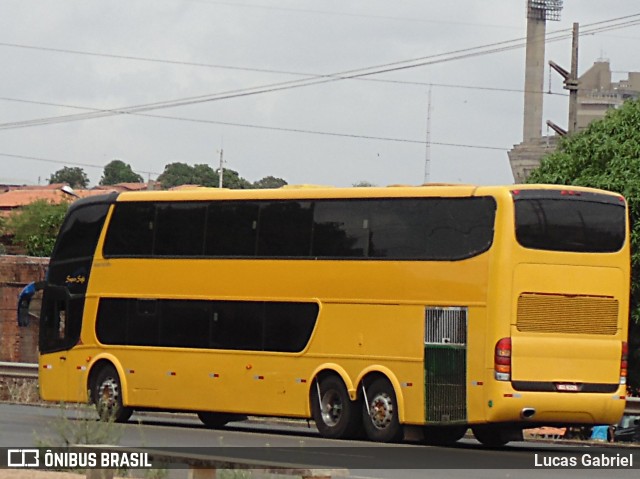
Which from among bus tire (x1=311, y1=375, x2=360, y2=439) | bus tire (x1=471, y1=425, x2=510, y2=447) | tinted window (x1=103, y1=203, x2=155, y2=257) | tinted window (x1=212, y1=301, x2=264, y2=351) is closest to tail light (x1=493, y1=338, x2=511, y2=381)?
bus tire (x1=471, y1=425, x2=510, y2=447)

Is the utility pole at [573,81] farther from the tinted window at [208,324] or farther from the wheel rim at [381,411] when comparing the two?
the wheel rim at [381,411]

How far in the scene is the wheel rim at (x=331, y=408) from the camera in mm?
23094

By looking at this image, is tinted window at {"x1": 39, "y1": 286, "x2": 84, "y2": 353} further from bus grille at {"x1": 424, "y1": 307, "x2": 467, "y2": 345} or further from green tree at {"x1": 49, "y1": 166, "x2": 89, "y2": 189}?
green tree at {"x1": 49, "y1": 166, "x2": 89, "y2": 189}

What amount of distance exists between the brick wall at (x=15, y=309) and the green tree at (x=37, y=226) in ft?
79.3

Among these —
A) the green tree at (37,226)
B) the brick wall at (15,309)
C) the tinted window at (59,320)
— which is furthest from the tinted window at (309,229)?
the green tree at (37,226)

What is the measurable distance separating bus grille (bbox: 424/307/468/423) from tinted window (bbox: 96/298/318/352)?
2.22 m

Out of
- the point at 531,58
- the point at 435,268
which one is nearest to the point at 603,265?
the point at 435,268

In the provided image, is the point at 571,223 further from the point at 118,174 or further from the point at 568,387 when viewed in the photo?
the point at 118,174

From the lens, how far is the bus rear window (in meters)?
21.4

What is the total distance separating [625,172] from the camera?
36531 millimetres

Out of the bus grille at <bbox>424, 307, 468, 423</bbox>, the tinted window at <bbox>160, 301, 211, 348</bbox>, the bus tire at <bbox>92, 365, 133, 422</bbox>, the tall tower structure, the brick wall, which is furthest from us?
the tall tower structure

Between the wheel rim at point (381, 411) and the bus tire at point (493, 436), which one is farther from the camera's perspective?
the bus tire at point (493, 436)

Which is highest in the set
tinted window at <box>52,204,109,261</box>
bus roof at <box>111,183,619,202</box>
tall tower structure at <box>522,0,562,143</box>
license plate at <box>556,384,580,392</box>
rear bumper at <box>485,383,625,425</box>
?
tall tower structure at <box>522,0,562,143</box>

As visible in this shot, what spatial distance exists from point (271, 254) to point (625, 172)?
49.4ft
